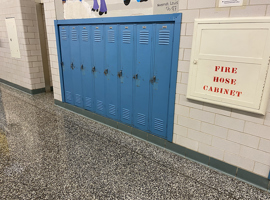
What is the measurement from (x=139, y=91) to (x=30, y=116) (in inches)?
93.6

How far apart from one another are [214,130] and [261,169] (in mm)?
617

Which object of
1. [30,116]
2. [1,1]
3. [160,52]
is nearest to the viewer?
[160,52]

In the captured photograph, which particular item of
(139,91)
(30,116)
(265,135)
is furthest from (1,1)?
(265,135)

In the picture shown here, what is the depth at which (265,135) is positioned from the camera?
2.11 meters

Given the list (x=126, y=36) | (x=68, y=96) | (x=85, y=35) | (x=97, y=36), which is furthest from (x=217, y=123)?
(x=68, y=96)

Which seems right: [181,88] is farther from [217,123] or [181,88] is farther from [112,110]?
[112,110]

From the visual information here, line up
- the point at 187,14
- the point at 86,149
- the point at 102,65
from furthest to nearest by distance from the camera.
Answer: the point at 102,65 → the point at 86,149 → the point at 187,14

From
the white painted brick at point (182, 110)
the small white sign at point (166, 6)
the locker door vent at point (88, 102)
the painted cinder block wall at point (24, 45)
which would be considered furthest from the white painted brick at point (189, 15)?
the painted cinder block wall at point (24, 45)

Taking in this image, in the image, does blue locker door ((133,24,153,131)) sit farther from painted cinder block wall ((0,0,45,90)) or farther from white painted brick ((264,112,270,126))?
painted cinder block wall ((0,0,45,90))

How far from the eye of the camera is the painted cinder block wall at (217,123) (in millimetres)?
2109

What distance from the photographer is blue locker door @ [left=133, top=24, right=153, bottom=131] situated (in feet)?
9.23

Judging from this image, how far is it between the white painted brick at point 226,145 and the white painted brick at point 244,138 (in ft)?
0.18

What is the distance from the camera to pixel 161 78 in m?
2.79

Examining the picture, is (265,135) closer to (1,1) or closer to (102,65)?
(102,65)
